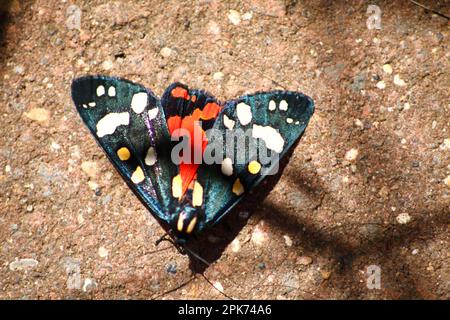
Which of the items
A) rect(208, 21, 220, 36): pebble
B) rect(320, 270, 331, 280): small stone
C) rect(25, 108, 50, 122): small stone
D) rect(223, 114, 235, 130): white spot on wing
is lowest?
rect(320, 270, 331, 280): small stone

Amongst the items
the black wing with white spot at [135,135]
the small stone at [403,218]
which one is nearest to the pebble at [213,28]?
the black wing with white spot at [135,135]

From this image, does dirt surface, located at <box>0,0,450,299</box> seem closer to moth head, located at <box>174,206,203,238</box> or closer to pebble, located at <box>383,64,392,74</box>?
pebble, located at <box>383,64,392,74</box>

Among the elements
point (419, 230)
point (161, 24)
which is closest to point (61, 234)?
point (161, 24)

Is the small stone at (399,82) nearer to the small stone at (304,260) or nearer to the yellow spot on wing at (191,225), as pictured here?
the small stone at (304,260)

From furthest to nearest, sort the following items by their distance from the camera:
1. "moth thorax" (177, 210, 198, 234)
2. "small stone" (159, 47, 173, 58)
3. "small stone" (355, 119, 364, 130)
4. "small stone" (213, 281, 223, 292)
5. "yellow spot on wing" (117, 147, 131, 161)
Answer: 1. "small stone" (159, 47, 173, 58)
2. "small stone" (355, 119, 364, 130)
3. "small stone" (213, 281, 223, 292)
4. "yellow spot on wing" (117, 147, 131, 161)
5. "moth thorax" (177, 210, 198, 234)

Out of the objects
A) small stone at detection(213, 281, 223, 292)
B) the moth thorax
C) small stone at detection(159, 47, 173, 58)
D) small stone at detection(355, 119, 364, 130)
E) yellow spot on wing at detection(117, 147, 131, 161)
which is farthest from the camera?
small stone at detection(159, 47, 173, 58)

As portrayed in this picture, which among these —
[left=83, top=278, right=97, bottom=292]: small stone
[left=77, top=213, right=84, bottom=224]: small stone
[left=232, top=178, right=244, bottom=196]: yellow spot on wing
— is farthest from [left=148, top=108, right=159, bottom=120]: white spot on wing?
[left=83, top=278, right=97, bottom=292]: small stone
